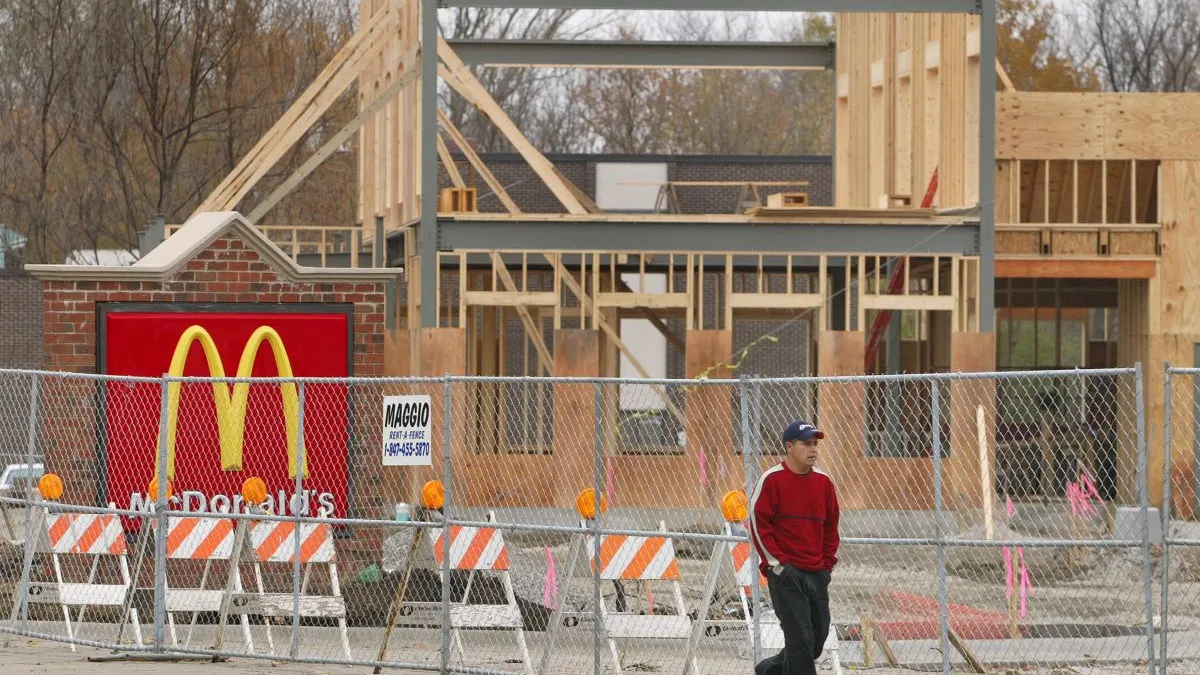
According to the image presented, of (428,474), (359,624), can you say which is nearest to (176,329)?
(359,624)

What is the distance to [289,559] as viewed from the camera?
15422 mm

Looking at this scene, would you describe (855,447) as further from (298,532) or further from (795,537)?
(795,537)

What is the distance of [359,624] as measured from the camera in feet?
56.3

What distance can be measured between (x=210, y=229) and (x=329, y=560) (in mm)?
4065

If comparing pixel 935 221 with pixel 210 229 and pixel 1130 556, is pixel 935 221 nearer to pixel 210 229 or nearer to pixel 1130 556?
pixel 1130 556

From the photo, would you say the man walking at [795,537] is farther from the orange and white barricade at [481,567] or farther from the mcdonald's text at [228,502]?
the mcdonald's text at [228,502]

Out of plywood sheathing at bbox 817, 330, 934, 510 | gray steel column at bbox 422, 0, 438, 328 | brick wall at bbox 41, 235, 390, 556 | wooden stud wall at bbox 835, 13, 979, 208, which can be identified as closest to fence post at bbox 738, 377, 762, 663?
brick wall at bbox 41, 235, 390, 556

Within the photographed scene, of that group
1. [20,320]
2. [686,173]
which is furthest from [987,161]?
[20,320]

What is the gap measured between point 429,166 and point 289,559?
1049 cm

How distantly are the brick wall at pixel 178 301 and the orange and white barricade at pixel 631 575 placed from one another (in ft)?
13.8

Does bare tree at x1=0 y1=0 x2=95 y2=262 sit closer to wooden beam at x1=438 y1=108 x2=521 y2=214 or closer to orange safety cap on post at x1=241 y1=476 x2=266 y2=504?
wooden beam at x1=438 y1=108 x2=521 y2=214

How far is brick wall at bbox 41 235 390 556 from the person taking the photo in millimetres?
17672

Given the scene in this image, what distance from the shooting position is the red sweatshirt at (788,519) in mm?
11758

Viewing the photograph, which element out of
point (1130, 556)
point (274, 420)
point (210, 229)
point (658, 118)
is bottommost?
point (1130, 556)
